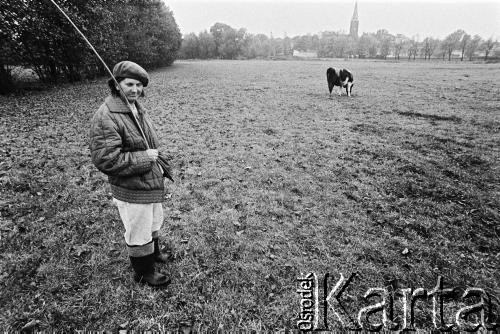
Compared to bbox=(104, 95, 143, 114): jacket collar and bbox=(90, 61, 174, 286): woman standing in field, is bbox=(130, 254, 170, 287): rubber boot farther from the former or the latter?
bbox=(104, 95, 143, 114): jacket collar

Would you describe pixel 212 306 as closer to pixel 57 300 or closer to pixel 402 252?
pixel 57 300

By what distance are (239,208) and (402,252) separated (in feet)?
9.02

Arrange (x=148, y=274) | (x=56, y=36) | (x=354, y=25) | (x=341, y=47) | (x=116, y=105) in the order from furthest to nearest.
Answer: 1. (x=354, y=25)
2. (x=341, y=47)
3. (x=56, y=36)
4. (x=148, y=274)
5. (x=116, y=105)

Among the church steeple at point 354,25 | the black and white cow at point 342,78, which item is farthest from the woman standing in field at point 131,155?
the church steeple at point 354,25

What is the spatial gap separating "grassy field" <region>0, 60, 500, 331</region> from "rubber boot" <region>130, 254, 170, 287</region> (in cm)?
11

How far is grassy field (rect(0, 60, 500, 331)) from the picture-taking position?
10.5 feet

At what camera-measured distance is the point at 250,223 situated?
15.4 feet

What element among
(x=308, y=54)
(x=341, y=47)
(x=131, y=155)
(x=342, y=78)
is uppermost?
(x=308, y=54)

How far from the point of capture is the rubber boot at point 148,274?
324 cm

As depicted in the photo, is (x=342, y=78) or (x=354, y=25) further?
(x=354, y=25)

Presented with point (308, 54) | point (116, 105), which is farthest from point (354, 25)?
point (116, 105)

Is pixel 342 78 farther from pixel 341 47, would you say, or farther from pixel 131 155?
pixel 341 47

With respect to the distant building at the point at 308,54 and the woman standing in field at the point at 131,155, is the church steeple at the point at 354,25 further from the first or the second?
the woman standing in field at the point at 131,155

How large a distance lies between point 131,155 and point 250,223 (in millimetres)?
2611
